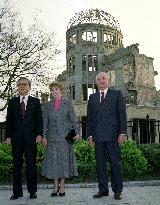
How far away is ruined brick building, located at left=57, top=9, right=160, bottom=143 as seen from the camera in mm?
45188

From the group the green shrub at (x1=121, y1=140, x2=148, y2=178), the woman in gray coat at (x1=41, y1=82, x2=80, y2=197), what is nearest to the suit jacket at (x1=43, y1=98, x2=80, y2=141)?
the woman in gray coat at (x1=41, y1=82, x2=80, y2=197)

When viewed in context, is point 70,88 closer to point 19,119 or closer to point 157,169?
point 157,169

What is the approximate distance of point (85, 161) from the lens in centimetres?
1062

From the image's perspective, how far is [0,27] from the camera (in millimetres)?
27031

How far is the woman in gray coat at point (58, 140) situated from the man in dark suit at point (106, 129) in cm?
49

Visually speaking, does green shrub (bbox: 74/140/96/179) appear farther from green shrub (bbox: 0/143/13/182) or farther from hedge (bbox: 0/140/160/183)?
green shrub (bbox: 0/143/13/182)

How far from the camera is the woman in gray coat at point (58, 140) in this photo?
7352mm

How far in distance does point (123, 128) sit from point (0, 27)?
2204 cm

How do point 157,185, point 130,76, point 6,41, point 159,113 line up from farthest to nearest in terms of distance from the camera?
point 130,76 → point 159,113 → point 6,41 → point 157,185

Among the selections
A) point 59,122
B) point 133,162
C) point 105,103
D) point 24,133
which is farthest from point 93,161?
point 24,133

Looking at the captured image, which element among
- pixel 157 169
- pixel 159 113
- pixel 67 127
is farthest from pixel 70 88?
pixel 67 127

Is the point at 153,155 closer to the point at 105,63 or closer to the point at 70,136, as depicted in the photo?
the point at 70,136

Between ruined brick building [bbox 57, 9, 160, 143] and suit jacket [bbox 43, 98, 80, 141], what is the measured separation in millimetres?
36442

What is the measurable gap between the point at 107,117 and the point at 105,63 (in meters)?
41.5
